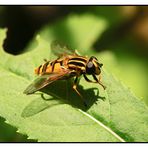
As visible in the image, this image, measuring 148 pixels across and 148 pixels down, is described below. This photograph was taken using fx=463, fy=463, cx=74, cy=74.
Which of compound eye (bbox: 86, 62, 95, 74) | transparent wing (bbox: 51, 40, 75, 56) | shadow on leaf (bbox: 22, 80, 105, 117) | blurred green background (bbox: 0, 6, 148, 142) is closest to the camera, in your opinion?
shadow on leaf (bbox: 22, 80, 105, 117)

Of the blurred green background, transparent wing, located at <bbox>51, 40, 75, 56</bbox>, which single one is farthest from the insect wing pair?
the blurred green background

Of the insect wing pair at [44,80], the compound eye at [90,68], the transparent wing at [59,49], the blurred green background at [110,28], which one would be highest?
the blurred green background at [110,28]

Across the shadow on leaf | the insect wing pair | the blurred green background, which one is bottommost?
the shadow on leaf

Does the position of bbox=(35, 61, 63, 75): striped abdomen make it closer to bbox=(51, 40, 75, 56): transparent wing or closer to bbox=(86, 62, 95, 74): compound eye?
bbox=(86, 62, 95, 74): compound eye

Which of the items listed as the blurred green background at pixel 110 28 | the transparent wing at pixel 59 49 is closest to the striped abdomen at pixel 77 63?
the transparent wing at pixel 59 49

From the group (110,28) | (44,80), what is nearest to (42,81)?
(44,80)

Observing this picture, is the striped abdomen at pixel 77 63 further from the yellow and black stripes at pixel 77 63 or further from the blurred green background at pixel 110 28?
the blurred green background at pixel 110 28

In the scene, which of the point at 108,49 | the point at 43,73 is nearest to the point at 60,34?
the point at 108,49
